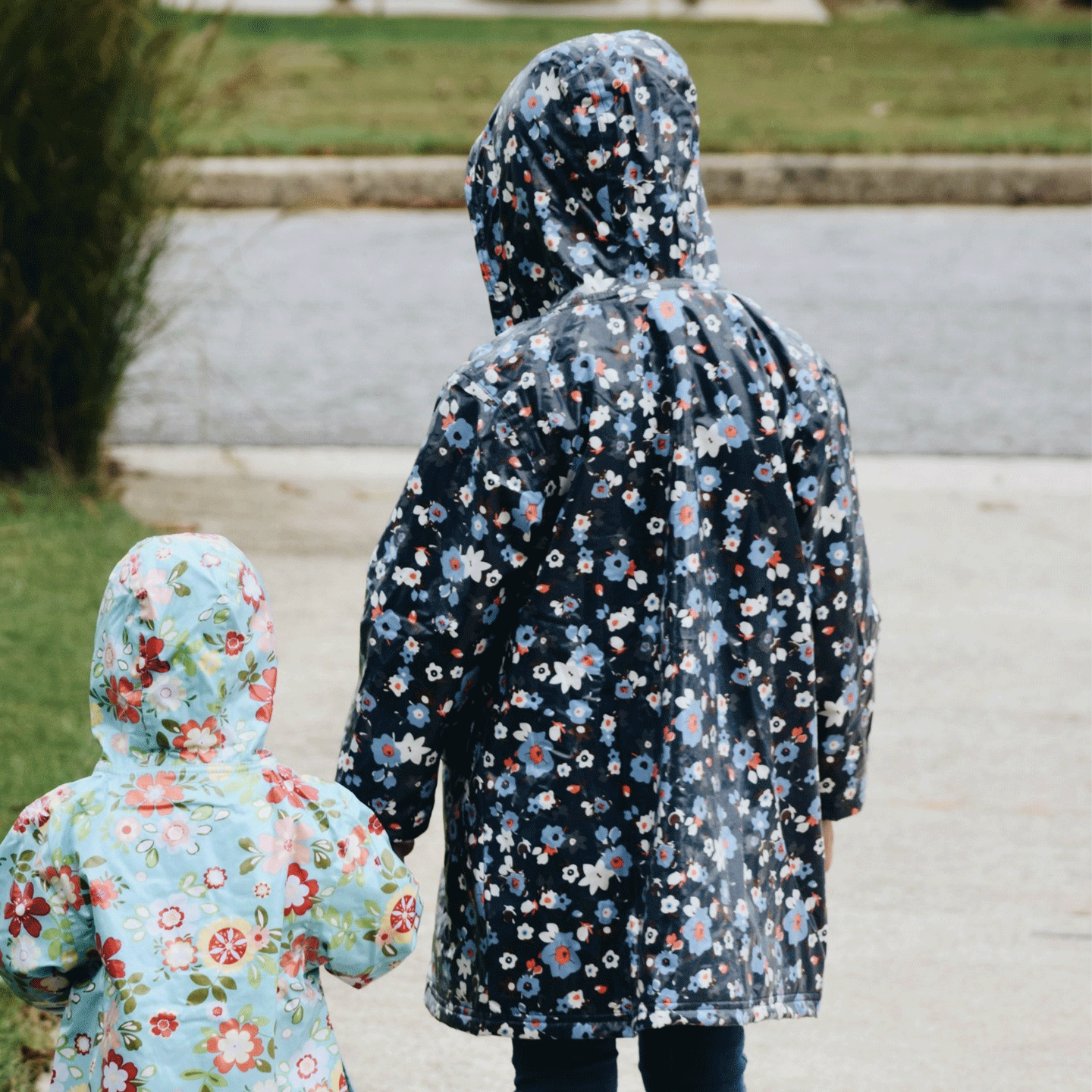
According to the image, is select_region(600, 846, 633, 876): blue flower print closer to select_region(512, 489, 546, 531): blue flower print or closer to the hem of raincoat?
the hem of raincoat

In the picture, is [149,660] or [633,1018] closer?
[149,660]

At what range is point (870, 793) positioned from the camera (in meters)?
4.05

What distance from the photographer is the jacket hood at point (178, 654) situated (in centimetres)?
181

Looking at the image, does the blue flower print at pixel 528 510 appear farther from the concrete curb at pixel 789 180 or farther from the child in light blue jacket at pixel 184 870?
the concrete curb at pixel 789 180

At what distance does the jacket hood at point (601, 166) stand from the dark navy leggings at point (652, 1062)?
0.91 metres

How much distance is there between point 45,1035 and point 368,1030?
20.9 inches

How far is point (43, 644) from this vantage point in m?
4.55

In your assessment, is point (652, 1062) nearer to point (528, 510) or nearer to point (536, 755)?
point (536, 755)

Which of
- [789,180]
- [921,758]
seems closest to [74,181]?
[921,758]

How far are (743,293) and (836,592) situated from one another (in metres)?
3.95

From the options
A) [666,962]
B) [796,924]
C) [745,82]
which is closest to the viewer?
[666,962]

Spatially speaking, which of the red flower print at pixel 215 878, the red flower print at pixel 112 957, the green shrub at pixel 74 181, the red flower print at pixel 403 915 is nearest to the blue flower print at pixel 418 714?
the red flower print at pixel 403 915

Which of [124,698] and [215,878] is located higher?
[124,698]

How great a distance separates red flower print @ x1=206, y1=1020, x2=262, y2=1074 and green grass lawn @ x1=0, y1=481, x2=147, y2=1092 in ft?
3.43
